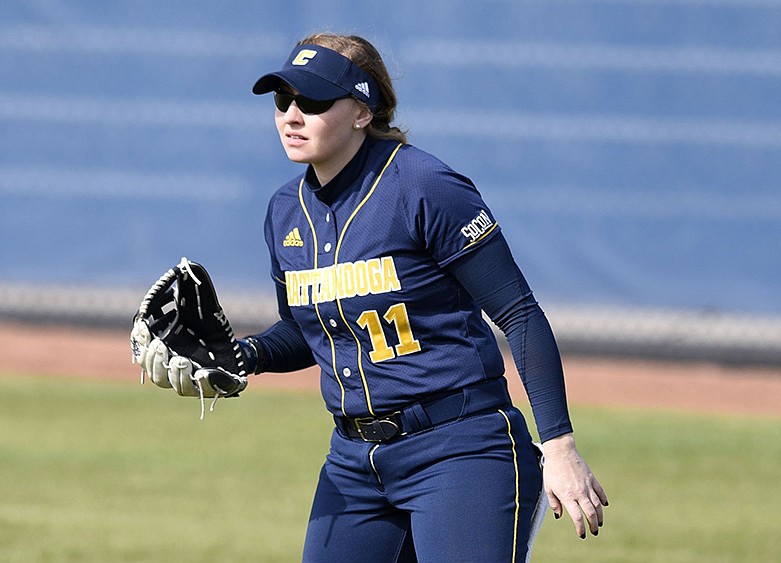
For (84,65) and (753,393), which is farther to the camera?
(84,65)

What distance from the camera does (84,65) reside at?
1278 centimetres

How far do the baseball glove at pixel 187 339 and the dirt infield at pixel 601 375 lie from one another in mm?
6636

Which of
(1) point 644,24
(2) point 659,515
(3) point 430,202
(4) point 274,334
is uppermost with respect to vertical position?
(1) point 644,24

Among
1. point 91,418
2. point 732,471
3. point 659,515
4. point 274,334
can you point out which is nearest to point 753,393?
point 732,471

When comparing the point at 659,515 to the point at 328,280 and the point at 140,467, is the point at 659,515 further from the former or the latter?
the point at 328,280

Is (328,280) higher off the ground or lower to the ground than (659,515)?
higher

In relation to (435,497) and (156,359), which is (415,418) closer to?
(435,497)

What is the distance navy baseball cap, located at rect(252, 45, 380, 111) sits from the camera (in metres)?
3.46

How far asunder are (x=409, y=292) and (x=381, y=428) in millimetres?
337

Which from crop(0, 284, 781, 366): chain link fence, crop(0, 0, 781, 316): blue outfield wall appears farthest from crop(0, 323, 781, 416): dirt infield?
crop(0, 0, 781, 316): blue outfield wall

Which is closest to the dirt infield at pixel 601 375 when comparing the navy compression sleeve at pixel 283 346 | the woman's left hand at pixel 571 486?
the navy compression sleeve at pixel 283 346

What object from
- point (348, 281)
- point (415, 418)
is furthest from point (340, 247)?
point (415, 418)

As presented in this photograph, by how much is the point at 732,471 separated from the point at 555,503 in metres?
5.17

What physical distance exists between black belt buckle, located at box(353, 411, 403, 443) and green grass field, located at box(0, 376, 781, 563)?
279cm
